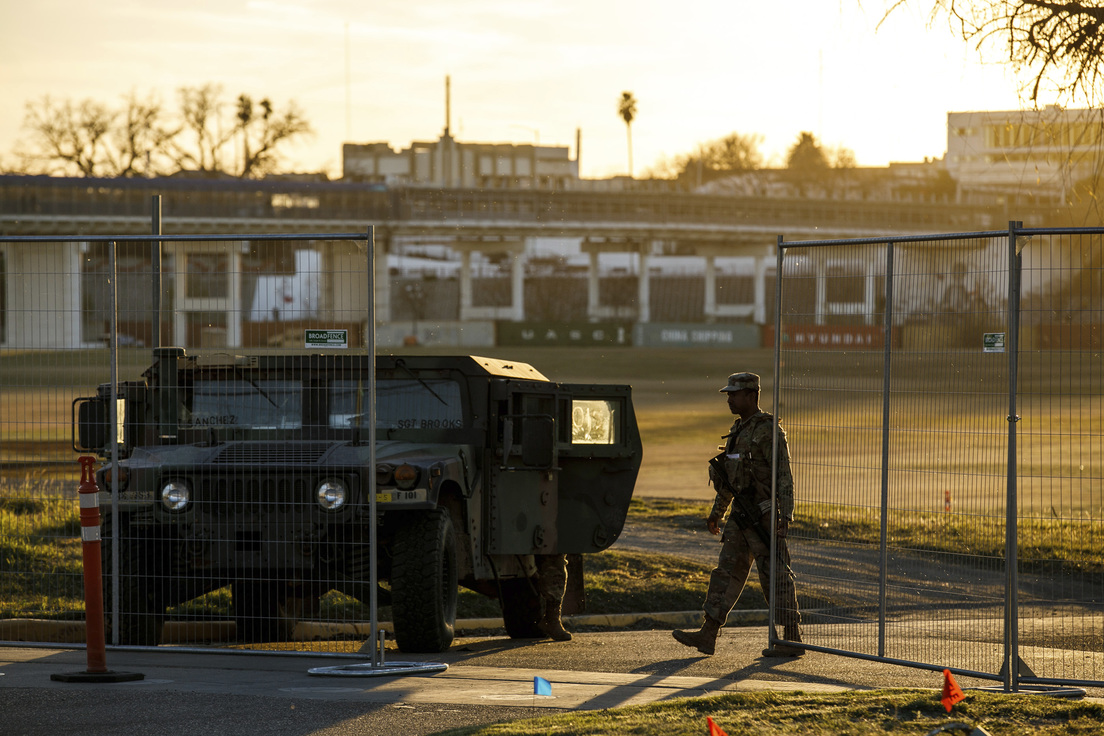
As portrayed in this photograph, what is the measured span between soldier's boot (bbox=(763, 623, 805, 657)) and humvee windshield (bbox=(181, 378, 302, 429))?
356 centimetres

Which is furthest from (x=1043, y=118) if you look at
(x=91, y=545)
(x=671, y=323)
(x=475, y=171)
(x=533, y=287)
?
(x=475, y=171)

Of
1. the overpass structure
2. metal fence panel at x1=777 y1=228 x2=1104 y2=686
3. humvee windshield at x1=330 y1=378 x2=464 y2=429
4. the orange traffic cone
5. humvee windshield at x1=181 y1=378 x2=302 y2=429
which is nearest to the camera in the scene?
the orange traffic cone

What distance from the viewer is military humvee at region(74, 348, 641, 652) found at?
27.1 ft

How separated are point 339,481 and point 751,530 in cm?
275

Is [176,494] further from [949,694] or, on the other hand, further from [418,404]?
[949,694]

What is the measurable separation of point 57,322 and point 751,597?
7.57 metres

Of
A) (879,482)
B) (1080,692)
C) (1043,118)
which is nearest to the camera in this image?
(1080,692)

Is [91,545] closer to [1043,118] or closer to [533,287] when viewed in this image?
[1043,118]

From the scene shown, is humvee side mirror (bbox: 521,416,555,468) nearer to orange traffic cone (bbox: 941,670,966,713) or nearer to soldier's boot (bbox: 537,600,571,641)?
soldier's boot (bbox: 537,600,571,641)

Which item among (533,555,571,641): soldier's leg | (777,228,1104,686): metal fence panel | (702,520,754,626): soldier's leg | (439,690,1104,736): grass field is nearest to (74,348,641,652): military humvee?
(533,555,571,641): soldier's leg

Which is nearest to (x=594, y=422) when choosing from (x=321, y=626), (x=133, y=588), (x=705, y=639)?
(x=705, y=639)

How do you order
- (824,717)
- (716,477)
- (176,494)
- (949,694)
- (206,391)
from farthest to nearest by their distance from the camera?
(206,391)
(716,477)
(176,494)
(949,694)
(824,717)

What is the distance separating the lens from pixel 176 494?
27.3 feet

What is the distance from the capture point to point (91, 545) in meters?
7.33
